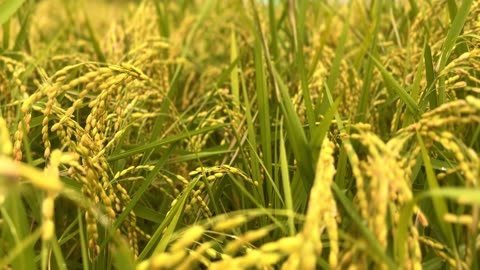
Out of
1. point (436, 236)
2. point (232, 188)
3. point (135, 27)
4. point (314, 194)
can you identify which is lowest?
point (436, 236)

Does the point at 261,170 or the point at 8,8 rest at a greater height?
the point at 8,8

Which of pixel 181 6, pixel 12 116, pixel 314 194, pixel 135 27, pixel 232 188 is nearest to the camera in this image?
pixel 314 194

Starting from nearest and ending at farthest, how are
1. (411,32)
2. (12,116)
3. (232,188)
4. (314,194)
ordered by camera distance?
1. (314,194)
2. (232,188)
3. (12,116)
4. (411,32)

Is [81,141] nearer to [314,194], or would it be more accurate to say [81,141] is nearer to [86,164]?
[86,164]

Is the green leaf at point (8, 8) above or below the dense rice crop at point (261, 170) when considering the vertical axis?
above

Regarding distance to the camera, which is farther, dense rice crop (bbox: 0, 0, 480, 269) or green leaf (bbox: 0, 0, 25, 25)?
green leaf (bbox: 0, 0, 25, 25)

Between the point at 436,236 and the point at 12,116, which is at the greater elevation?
the point at 12,116

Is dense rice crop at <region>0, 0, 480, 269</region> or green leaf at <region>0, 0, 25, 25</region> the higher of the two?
green leaf at <region>0, 0, 25, 25</region>

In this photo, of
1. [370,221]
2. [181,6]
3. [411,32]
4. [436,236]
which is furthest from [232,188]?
[181,6]
